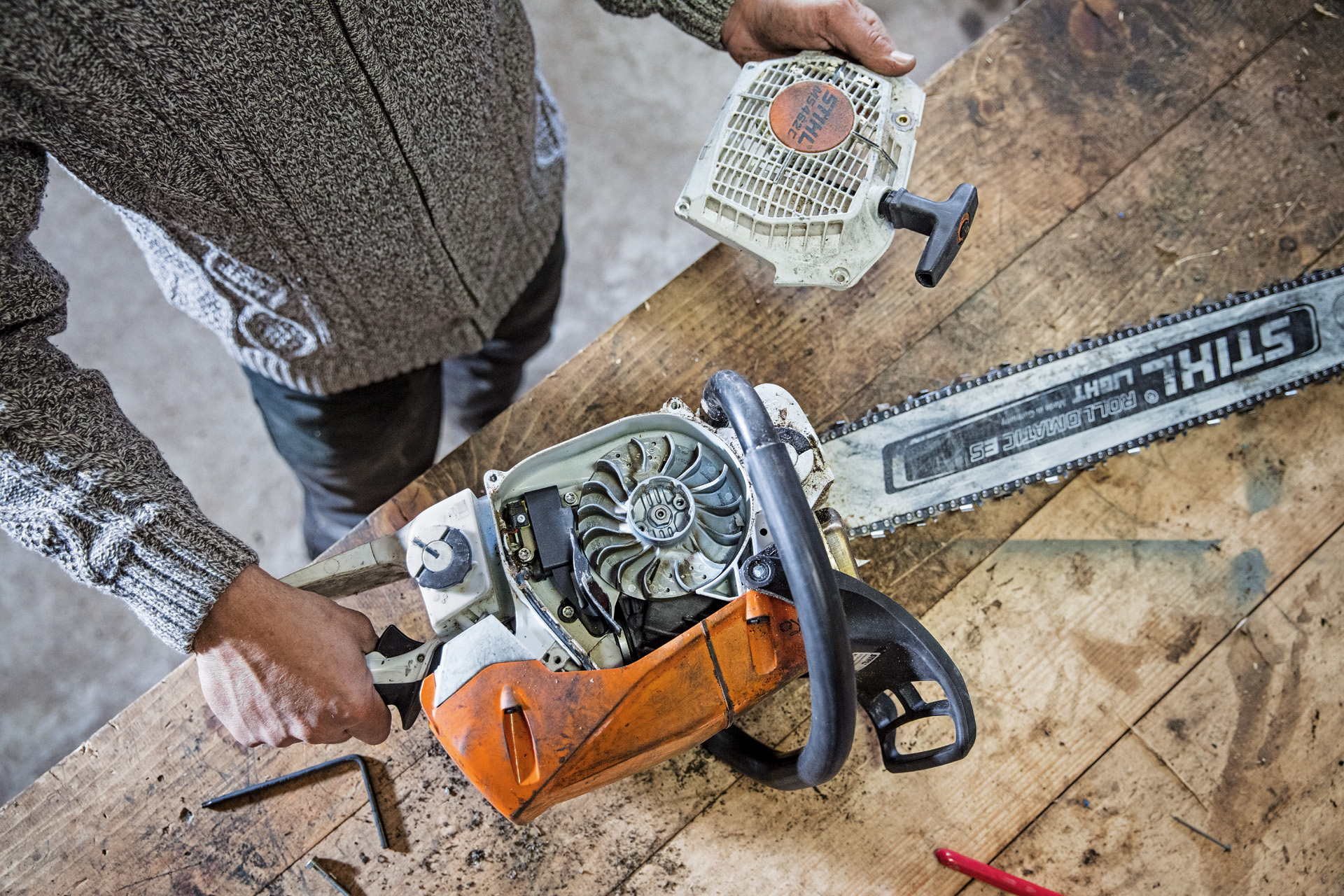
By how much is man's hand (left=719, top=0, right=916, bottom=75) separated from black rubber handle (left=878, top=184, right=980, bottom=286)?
0.83 feet

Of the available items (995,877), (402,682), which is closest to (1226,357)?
(995,877)

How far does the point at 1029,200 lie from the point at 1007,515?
64 centimetres

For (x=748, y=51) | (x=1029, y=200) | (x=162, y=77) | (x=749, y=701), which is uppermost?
(x=162, y=77)

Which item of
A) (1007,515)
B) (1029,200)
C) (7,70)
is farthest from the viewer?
(1029,200)

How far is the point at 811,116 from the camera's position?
1.40 meters

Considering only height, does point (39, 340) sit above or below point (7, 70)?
below

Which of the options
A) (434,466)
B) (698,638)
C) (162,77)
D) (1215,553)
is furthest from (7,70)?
(1215,553)

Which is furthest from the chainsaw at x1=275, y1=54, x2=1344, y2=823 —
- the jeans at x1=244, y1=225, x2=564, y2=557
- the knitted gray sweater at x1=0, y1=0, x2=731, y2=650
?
the jeans at x1=244, y1=225, x2=564, y2=557

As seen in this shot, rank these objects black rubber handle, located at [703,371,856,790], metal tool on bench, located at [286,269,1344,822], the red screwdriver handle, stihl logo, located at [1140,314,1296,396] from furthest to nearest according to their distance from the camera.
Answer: stihl logo, located at [1140,314,1296,396] → the red screwdriver handle → metal tool on bench, located at [286,269,1344,822] → black rubber handle, located at [703,371,856,790]

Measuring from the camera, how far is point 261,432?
288 cm

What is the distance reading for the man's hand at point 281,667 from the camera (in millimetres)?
1185

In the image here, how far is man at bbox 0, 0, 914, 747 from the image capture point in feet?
3.41

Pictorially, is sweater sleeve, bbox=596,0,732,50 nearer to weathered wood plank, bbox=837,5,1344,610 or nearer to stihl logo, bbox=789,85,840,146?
stihl logo, bbox=789,85,840,146

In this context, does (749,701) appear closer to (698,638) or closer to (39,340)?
(698,638)
